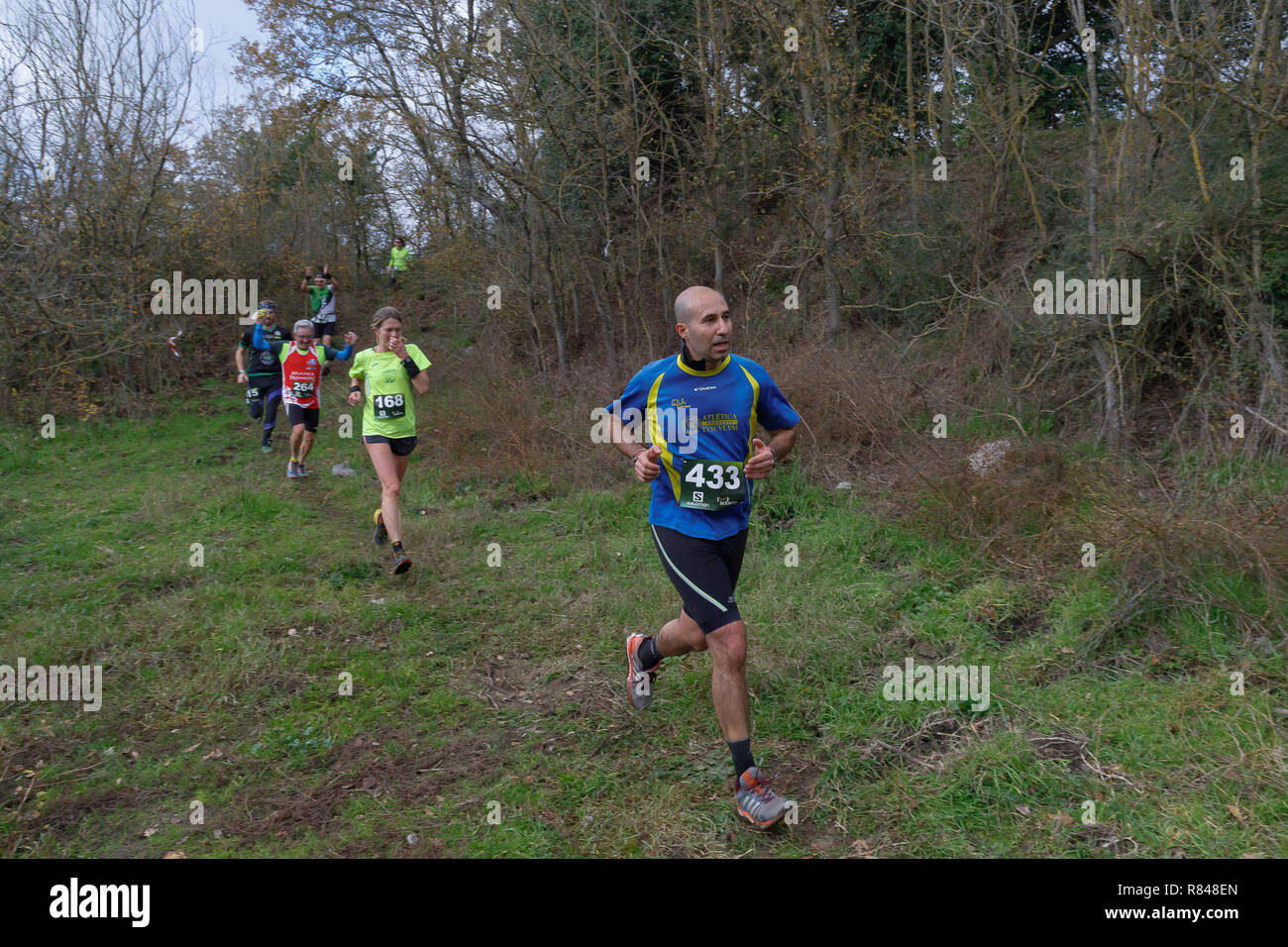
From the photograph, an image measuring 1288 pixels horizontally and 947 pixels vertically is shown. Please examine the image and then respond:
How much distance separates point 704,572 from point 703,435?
69 cm

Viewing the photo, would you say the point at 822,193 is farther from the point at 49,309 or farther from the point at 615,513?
the point at 49,309

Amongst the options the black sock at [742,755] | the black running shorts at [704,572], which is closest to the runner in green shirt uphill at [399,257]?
the black running shorts at [704,572]

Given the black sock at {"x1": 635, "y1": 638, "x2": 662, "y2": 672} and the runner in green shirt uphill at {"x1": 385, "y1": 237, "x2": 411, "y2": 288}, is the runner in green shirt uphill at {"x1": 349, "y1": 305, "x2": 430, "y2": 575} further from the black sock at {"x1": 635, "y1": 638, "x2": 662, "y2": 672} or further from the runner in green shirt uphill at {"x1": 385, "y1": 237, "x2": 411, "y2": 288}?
the runner in green shirt uphill at {"x1": 385, "y1": 237, "x2": 411, "y2": 288}

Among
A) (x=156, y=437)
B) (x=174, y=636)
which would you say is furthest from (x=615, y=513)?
(x=156, y=437)

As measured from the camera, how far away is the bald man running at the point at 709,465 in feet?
13.8

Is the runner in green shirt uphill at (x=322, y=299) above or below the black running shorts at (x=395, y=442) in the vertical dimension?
above

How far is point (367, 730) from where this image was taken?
5.21 meters

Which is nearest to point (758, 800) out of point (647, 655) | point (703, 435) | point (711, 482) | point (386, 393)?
point (647, 655)

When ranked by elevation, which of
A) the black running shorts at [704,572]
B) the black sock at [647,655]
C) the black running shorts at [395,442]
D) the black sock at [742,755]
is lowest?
the black sock at [742,755]

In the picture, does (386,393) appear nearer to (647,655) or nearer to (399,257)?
(647,655)

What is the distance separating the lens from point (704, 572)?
14.1 feet

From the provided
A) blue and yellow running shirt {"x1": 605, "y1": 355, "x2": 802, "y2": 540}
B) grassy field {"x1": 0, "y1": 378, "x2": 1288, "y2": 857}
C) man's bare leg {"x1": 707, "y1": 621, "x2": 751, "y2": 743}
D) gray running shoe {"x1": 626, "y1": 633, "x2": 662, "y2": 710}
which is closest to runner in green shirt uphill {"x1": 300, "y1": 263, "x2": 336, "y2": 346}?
grassy field {"x1": 0, "y1": 378, "x2": 1288, "y2": 857}

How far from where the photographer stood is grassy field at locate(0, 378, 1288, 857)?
13.3 ft

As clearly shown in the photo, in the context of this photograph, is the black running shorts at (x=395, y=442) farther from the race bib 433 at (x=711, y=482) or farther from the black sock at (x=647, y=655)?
the race bib 433 at (x=711, y=482)
